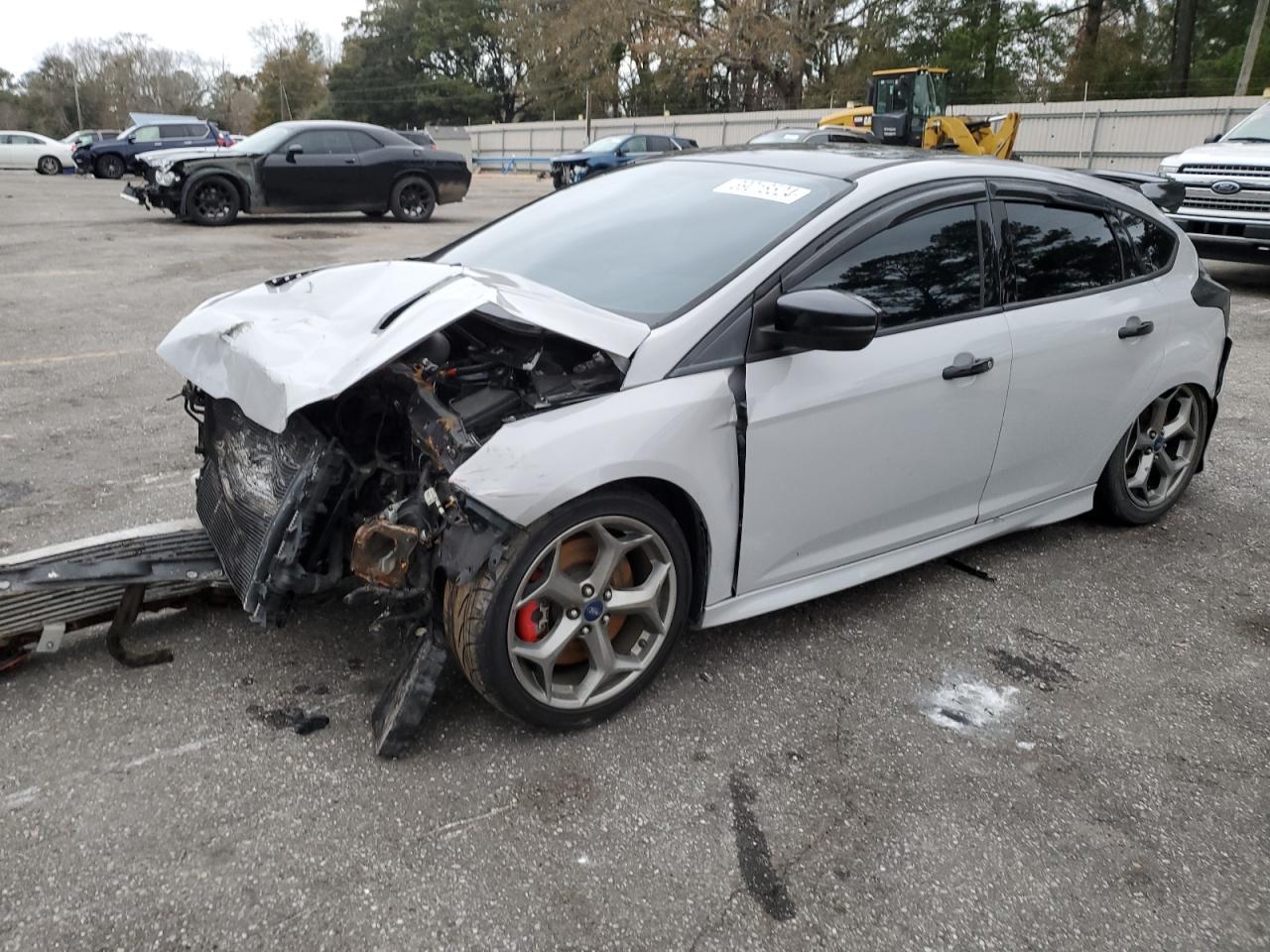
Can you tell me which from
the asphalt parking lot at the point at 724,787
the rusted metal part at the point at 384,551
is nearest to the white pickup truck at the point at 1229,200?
the asphalt parking lot at the point at 724,787

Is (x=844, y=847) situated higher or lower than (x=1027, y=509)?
lower

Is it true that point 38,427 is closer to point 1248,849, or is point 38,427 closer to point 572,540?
point 572,540

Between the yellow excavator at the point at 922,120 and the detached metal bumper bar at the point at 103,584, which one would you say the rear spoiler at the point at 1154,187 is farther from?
the yellow excavator at the point at 922,120

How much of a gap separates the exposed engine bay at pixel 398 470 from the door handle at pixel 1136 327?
7.48ft

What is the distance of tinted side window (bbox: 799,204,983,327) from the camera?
3135mm

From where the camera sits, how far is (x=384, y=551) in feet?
8.64

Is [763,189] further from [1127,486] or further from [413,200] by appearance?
[413,200]

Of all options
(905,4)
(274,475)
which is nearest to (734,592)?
(274,475)

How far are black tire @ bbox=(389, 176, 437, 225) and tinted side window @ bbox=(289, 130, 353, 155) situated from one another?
97 cm

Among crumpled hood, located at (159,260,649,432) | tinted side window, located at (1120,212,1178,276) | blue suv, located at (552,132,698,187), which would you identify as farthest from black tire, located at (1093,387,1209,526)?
blue suv, located at (552,132,698,187)

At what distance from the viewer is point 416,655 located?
8.95 feet

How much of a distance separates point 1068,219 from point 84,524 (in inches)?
163

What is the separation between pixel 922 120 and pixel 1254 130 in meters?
11.7

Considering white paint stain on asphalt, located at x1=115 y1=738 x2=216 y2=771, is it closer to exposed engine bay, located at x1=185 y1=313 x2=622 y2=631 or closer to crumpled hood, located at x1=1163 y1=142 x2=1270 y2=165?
exposed engine bay, located at x1=185 y1=313 x2=622 y2=631
